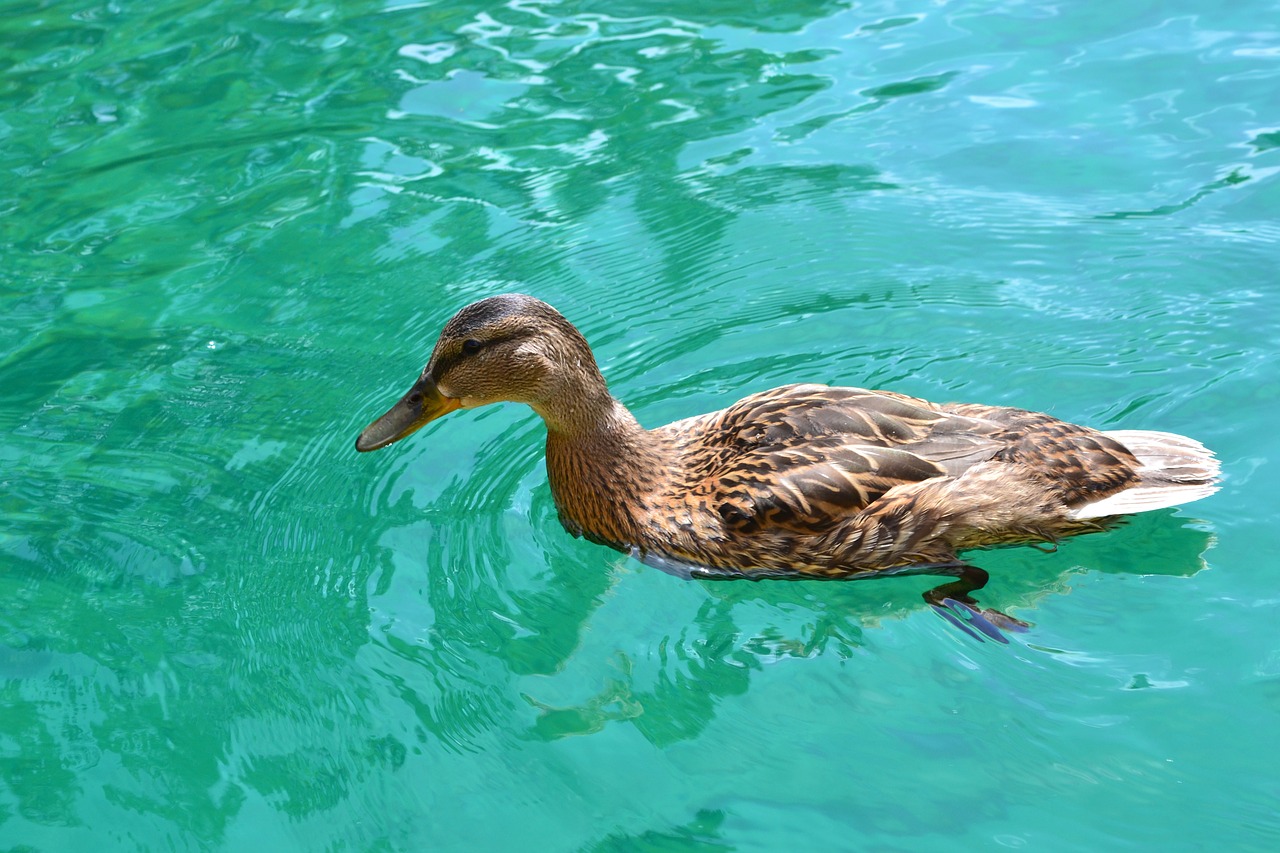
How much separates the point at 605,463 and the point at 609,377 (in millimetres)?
1062

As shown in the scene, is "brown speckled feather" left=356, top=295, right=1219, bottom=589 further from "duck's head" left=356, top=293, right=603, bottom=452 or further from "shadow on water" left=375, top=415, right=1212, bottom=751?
"shadow on water" left=375, top=415, right=1212, bottom=751

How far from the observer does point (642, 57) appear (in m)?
9.21

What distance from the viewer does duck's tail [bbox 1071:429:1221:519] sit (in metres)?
5.21

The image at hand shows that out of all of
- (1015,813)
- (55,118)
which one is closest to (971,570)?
(1015,813)

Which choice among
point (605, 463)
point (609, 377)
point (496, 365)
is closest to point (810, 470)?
point (605, 463)

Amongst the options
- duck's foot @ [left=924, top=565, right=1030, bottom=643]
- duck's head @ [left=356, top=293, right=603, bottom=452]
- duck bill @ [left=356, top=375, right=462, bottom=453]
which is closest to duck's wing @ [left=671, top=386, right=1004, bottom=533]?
duck's foot @ [left=924, top=565, right=1030, bottom=643]

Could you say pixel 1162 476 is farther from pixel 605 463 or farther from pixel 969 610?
pixel 605 463

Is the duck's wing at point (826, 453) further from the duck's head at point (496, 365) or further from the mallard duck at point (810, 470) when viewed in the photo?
the duck's head at point (496, 365)

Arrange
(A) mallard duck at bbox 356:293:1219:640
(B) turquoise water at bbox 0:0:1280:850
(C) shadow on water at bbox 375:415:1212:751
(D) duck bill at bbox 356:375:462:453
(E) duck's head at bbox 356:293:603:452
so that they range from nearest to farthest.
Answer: (B) turquoise water at bbox 0:0:1280:850 → (C) shadow on water at bbox 375:415:1212:751 → (A) mallard duck at bbox 356:293:1219:640 → (E) duck's head at bbox 356:293:603:452 → (D) duck bill at bbox 356:375:462:453

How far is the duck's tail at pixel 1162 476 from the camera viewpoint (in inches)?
205

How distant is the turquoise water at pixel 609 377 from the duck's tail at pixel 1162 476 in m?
0.21

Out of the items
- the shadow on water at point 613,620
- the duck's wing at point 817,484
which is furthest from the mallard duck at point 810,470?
the shadow on water at point 613,620

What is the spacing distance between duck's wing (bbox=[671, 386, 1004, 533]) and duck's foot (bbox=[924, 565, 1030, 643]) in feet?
1.47

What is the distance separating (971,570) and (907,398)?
2.66 feet
